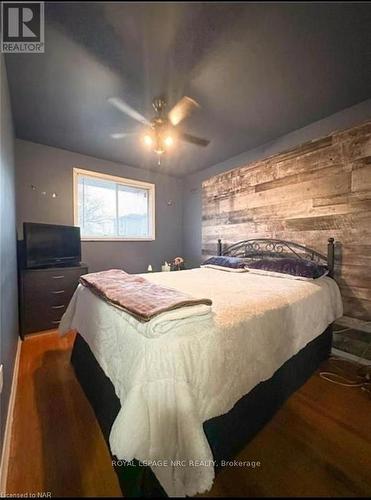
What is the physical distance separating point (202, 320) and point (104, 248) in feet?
10.4

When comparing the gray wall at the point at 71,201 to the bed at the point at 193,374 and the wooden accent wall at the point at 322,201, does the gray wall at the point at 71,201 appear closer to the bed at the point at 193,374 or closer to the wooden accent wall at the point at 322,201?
the wooden accent wall at the point at 322,201

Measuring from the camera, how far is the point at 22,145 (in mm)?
3064

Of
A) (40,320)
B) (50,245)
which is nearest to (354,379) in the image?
(40,320)

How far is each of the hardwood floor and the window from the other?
2360 mm

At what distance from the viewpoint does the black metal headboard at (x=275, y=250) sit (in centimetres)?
239

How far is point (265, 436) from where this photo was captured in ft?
4.43

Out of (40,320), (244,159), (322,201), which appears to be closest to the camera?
(322,201)

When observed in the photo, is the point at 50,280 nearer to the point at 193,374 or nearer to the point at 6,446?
the point at 6,446

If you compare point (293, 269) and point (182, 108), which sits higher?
point (182, 108)

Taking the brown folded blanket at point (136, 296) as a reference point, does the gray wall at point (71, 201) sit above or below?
above

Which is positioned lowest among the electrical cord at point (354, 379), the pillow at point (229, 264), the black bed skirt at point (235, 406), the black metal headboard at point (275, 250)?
the electrical cord at point (354, 379)

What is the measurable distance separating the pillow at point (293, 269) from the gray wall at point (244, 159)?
0.90m

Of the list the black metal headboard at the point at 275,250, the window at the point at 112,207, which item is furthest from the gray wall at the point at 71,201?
the black metal headboard at the point at 275,250

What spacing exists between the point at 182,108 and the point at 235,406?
2.22 m
